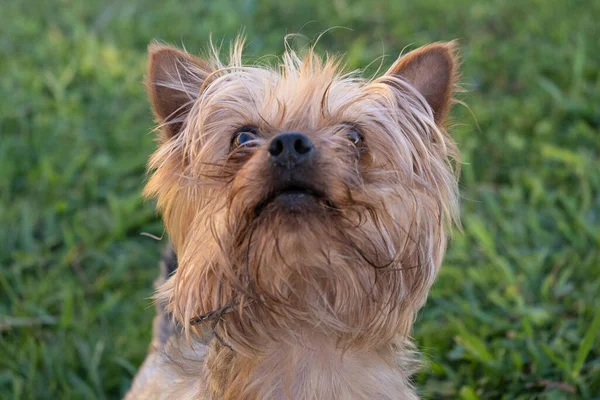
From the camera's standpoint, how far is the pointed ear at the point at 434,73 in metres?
2.92

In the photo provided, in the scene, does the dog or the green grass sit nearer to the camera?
the dog

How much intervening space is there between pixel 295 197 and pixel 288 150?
149mm

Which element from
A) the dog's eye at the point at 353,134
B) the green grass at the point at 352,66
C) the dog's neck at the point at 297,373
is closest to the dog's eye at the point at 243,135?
the dog's eye at the point at 353,134

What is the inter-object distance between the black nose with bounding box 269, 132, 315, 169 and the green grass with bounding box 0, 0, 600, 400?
115 cm

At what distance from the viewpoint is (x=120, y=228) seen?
524 cm

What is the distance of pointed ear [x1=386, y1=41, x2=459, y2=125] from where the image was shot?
9.59ft

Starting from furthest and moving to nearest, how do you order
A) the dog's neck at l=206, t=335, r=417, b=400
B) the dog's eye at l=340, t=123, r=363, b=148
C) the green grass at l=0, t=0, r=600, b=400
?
the green grass at l=0, t=0, r=600, b=400 < the dog's neck at l=206, t=335, r=417, b=400 < the dog's eye at l=340, t=123, r=363, b=148

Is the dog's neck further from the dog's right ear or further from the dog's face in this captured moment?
the dog's right ear

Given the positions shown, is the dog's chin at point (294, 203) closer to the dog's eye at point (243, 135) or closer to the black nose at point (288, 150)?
the black nose at point (288, 150)

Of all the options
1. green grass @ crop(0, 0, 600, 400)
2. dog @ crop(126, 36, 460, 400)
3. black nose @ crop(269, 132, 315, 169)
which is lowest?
green grass @ crop(0, 0, 600, 400)

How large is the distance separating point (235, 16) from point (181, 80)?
515cm

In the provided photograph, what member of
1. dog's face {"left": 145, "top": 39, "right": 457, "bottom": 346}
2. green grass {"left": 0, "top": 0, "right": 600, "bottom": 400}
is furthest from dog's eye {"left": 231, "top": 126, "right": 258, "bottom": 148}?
green grass {"left": 0, "top": 0, "right": 600, "bottom": 400}

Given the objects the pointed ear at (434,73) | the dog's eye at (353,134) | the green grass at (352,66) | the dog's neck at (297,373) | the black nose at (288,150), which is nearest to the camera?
the black nose at (288,150)

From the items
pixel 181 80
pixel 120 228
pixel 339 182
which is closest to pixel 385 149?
pixel 339 182
